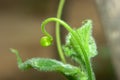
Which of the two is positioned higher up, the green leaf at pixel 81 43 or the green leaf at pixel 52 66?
the green leaf at pixel 81 43

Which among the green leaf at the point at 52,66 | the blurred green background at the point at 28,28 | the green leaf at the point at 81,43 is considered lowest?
the green leaf at the point at 52,66

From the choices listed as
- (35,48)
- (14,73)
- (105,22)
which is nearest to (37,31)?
(35,48)

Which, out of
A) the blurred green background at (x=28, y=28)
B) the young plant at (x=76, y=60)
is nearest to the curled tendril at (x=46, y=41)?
the young plant at (x=76, y=60)

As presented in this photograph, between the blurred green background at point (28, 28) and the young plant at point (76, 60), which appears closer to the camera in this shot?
the young plant at point (76, 60)

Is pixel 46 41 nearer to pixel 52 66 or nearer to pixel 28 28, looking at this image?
pixel 52 66

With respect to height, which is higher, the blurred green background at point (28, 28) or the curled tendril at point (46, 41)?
the blurred green background at point (28, 28)

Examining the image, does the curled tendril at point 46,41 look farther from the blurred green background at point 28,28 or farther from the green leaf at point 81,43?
the blurred green background at point 28,28

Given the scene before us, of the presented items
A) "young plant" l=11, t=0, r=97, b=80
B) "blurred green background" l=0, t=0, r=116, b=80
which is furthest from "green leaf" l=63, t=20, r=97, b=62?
"blurred green background" l=0, t=0, r=116, b=80

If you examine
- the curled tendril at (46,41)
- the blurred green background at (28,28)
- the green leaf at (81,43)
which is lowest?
the green leaf at (81,43)

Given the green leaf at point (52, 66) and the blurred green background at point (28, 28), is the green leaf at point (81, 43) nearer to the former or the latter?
the green leaf at point (52, 66)
